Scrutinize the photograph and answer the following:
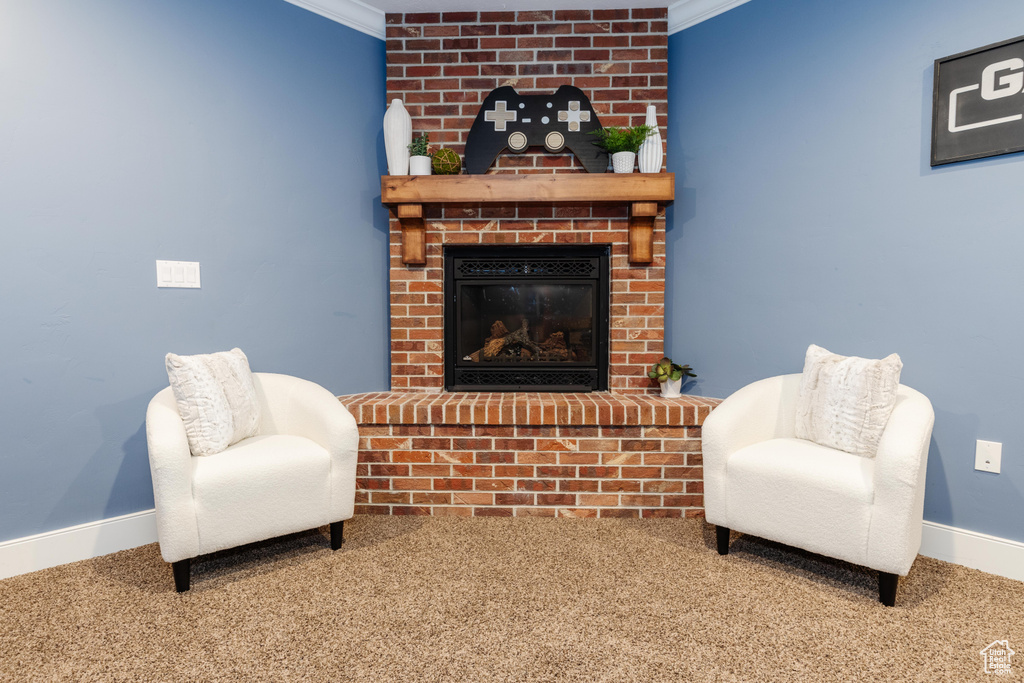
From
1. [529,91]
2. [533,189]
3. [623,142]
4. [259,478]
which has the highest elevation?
[529,91]

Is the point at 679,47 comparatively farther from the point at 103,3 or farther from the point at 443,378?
the point at 103,3

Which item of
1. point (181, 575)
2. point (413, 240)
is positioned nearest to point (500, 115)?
point (413, 240)

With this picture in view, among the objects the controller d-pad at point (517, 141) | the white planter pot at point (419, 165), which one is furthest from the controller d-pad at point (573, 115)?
the white planter pot at point (419, 165)

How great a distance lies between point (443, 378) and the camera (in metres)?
2.90

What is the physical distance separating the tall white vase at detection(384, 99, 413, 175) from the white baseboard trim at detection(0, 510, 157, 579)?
1877 mm

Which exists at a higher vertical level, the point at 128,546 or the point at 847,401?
the point at 847,401

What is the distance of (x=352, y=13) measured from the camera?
275cm

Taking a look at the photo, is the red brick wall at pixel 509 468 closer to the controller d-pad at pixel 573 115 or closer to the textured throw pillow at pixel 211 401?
the textured throw pillow at pixel 211 401

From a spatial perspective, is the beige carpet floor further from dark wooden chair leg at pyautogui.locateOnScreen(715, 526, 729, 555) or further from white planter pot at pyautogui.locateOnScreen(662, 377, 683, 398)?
white planter pot at pyautogui.locateOnScreen(662, 377, 683, 398)

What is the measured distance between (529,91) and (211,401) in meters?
2.17

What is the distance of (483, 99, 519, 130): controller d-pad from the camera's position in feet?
9.17

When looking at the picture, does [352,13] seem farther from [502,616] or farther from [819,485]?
[819,485]

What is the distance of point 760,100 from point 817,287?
0.96 meters

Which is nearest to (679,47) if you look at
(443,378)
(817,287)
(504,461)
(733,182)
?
(733,182)
